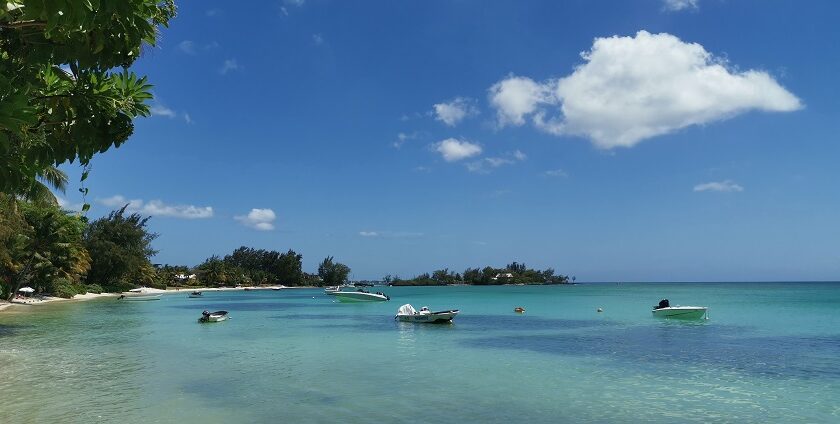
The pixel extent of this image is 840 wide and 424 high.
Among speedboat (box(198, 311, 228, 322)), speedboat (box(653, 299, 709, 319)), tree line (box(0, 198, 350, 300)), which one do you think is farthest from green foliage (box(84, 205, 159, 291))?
speedboat (box(653, 299, 709, 319))

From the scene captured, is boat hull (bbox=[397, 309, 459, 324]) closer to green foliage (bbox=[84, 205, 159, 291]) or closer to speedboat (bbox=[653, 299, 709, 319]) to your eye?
speedboat (bbox=[653, 299, 709, 319])

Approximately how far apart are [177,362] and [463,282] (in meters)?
174

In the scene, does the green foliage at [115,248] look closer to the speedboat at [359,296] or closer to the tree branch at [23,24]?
the speedboat at [359,296]

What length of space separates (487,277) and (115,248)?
129 meters

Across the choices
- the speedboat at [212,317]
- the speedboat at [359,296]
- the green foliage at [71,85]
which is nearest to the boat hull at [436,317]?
the speedboat at [212,317]

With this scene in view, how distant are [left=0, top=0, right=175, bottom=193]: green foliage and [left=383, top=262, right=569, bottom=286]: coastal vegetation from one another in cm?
18061

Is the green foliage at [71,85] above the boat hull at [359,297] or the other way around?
above

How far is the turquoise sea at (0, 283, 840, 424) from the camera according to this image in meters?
12.0

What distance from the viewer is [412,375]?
16.5 metres

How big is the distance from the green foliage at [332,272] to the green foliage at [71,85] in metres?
156

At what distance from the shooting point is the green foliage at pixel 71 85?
3.98 metres

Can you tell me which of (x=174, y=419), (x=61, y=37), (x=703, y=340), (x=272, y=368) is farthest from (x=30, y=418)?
(x=703, y=340)

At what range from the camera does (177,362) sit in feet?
60.7

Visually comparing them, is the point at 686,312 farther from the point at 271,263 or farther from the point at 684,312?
the point at 271,263
